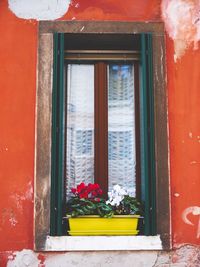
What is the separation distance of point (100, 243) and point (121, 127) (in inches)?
50.5

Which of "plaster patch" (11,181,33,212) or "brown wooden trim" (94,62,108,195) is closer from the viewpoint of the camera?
"plaster patch" (11,181,33,212)

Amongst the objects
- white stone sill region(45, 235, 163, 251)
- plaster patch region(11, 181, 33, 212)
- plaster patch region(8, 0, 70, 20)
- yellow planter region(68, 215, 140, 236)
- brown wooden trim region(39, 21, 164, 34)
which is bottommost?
white stone sill region(45, 235, 163, 251)

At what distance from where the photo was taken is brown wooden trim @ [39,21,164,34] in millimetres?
5469

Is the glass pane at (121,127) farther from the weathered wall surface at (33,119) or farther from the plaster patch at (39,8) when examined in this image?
the plaster patch at (39,8)

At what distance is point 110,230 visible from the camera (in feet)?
16.8

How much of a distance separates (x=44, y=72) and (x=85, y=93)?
55 cm

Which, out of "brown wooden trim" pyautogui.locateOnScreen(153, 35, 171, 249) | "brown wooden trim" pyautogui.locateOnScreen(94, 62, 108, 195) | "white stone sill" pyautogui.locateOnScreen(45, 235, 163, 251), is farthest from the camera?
"brown wooden trim" pyautogui.locateOnScreen(94, 62, 108, 195)

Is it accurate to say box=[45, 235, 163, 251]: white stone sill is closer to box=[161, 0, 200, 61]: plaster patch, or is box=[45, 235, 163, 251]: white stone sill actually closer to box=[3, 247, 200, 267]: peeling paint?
box=[3, 247, 200, 267]: peeling paint

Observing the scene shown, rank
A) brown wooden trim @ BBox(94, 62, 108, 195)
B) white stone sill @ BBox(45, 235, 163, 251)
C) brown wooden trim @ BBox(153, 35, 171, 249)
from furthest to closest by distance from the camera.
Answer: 1. brown wooden trim @ BBox(94, 62, 108, 195)
2. brown wooden trim @ BBox(153, 35, 171, 249)
3. white stone sill @ BBox(45, 235, 163, 251)

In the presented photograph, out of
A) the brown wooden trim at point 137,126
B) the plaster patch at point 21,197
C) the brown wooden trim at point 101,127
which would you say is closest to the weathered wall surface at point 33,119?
the plaster patch at point 21,197

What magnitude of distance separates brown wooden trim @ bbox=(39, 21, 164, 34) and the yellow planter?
6.31 feet

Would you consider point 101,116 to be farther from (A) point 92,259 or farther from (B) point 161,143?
(A) point 92,259

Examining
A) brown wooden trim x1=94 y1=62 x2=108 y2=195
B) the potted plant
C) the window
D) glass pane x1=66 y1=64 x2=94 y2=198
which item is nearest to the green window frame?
the window

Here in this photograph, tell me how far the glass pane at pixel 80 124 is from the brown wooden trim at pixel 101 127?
0.21 feet
